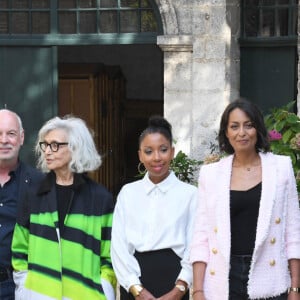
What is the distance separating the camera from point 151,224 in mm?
4578

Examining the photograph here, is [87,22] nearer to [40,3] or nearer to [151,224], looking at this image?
[40,3]

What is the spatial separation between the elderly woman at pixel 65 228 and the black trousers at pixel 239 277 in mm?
702

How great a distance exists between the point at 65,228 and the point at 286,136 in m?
2.51

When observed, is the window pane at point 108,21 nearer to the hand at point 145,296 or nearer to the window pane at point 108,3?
the window pane at point 108,3

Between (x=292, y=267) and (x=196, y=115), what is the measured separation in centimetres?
482

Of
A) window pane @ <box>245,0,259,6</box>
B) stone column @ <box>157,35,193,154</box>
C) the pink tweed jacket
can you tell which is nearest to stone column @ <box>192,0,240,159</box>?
stone column @ <box>157,35,193,154</box>

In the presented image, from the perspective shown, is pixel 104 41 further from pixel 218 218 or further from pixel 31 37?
pixel 218 218

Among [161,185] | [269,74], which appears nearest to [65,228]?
[161,185]

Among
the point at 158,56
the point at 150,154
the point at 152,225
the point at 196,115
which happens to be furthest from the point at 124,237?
the point at 158,56

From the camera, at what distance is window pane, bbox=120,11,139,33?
948 cm

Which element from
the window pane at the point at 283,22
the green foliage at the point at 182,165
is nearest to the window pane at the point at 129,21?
the window pane at the point at 283,22

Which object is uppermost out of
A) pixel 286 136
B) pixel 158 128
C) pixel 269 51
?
pixel 269 51

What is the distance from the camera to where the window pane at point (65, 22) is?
9.63 metres

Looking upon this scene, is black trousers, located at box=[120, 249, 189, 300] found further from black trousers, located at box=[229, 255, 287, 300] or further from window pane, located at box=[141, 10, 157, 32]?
window pane, located at box=[141, 10, 157, 32]
